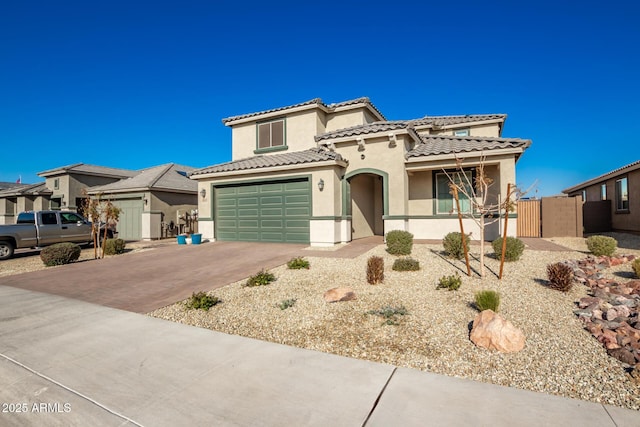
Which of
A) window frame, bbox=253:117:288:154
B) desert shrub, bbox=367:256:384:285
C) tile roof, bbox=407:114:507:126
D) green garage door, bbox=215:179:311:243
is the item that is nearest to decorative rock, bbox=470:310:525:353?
desert shrub, bbox=367:256:384:285

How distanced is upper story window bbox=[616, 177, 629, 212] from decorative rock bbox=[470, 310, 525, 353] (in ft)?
59.7

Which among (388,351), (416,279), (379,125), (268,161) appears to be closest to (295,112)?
(268,161)

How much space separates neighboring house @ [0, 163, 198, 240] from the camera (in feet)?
63.4

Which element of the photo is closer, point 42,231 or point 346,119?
point 42,231

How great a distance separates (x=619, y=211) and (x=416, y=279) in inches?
677

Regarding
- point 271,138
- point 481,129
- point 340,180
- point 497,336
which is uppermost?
point 481,129

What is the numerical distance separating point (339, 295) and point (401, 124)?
31.6 feet

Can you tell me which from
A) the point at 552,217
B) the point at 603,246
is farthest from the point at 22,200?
the point at 552,217

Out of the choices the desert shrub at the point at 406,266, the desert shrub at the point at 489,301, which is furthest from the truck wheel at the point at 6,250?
the desert shrub at the point at 489,301

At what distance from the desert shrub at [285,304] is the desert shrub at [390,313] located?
1516 millimetres

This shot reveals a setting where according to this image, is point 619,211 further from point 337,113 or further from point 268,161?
point 268,161

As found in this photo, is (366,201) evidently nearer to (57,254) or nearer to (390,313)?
(390,313)

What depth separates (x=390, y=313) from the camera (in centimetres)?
524

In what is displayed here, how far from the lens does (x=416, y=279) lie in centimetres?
743
